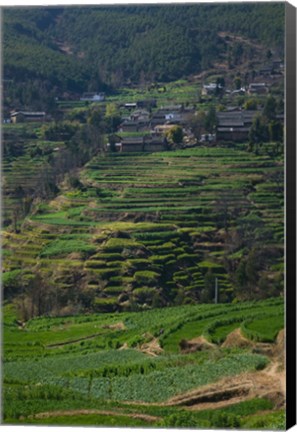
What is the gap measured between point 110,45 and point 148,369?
306 centimetres

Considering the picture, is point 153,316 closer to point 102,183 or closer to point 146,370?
point 146,370

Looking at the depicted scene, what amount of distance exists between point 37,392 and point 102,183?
1973 mm

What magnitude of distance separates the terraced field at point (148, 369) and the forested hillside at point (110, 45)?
218cm

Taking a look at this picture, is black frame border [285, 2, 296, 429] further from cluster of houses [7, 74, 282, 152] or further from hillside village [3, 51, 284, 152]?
cluster of houses [7, 74, 282, 152]

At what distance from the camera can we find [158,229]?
13.1m

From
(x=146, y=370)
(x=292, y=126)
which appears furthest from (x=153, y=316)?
(x=292, y=126)

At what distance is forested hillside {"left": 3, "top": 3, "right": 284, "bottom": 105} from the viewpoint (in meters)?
13.1

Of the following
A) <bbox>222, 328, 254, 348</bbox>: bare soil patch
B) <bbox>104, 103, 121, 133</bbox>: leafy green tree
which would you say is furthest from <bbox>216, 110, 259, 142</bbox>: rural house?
<bbox>222, 328, 254, 348</bbox>: bare soil patch

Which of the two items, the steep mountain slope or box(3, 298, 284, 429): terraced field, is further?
the steep mountain slope

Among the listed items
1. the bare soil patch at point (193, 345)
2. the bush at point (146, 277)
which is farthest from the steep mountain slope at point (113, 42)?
the bare soil patch at point (193, 345)

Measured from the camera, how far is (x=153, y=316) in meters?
13.0

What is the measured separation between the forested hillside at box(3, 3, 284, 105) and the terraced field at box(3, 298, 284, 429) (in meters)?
2.18

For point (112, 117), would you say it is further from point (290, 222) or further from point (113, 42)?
point (290, 222)

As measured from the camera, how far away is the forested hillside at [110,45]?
13.1 metres
